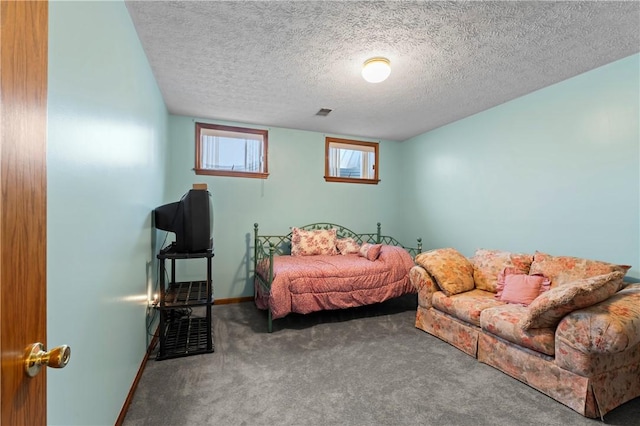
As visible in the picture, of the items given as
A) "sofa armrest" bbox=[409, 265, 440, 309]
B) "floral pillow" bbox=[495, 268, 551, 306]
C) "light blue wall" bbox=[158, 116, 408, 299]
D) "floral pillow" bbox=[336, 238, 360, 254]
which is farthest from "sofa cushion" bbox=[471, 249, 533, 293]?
"light blue wall" bbox=[158, 116, 408, 299]

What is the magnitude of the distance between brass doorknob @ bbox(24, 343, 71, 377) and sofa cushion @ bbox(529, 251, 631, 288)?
3.12 metres

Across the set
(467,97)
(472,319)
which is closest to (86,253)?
(472,319)

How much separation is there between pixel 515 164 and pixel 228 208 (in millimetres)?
3510

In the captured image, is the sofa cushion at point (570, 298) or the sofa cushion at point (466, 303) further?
the sofa cushion at point (466, 303)

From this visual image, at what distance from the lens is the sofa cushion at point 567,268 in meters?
2.23

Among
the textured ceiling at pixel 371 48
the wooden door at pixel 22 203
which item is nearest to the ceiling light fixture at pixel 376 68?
the textured ceiling at pixel 371 48

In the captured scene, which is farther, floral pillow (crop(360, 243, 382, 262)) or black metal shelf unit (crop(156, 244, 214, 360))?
floral pillow (crop(360, 243, 382, 262))

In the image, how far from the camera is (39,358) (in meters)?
0.60

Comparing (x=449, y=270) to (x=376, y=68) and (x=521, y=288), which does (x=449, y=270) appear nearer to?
(x=521, y=288)

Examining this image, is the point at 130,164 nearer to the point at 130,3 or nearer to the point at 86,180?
the point at 86,180

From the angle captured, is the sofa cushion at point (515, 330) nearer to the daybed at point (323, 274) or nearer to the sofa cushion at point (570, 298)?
the sofa cushion at point (570, 298)

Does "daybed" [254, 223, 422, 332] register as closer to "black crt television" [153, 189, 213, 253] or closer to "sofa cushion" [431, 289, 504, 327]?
"sofa cushion" [431, 289, 504, 327]

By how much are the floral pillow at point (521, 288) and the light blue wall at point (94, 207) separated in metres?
2.96

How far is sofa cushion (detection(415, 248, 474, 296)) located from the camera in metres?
2.84
